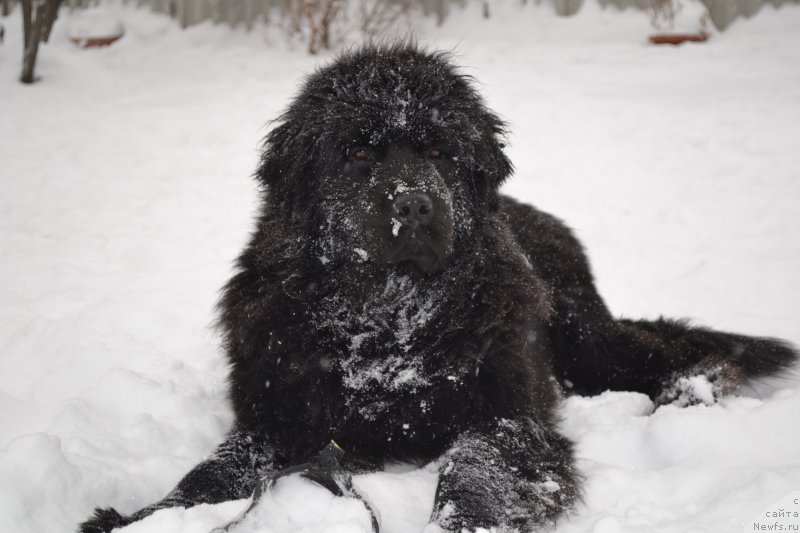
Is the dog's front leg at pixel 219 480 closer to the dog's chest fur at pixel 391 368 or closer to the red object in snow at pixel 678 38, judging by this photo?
the dog's chest fur at pixel 391 368

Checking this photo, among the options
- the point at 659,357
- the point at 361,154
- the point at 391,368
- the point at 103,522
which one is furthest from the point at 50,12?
the point at 659,357

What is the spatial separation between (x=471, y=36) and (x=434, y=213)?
9996 mm

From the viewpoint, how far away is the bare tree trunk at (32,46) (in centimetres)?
916

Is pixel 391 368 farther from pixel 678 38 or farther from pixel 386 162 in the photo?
pixel 678 38

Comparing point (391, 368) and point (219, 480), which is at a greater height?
point (391, 368)

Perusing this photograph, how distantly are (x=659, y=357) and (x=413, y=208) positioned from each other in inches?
75.5

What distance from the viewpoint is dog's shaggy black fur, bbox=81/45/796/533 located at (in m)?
2.54

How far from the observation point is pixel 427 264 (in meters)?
2.65

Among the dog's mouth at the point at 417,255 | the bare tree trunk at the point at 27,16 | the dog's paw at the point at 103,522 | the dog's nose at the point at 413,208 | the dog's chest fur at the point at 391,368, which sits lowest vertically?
the dog's paw at the point at 103,522

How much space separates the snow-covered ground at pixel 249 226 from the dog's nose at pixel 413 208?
0.95 meters

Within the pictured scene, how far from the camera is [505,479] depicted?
91.7 inches

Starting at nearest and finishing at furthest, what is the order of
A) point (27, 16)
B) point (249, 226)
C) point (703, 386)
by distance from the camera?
1. point (703, 386)
2. point (249, 226)
3. point (27, 16)

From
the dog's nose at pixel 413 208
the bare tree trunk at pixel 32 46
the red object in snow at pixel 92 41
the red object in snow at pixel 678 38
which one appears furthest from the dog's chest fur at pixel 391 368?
the red object in snow at pixel 92 41

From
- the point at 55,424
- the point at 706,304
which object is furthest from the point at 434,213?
the point at 706,304
